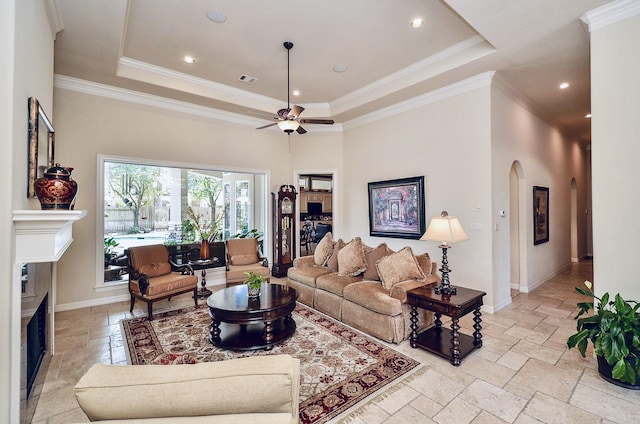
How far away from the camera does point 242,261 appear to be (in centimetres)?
548

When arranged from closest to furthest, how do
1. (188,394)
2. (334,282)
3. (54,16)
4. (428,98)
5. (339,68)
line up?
1. (188,394)
2. (54,16)
3. (334,282)
4. (339,68)
5. (428,98)

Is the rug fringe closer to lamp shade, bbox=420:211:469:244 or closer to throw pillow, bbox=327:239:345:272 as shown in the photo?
lamp shade, bbox=420:211:469:244

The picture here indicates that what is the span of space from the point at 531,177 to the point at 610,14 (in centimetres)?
304

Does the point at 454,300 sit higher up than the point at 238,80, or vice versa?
the point at 238,80

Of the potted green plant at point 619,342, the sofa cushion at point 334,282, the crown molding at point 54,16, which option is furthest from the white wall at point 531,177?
the crown molding at point 54,16

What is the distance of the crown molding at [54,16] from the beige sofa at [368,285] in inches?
163

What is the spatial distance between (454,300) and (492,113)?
291cm

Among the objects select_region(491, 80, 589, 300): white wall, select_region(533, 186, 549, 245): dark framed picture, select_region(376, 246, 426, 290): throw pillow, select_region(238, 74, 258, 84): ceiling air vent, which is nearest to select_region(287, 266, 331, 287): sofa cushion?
select_region(376, 246, 426, 290): throw pillow

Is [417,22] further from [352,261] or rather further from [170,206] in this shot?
[170,206]

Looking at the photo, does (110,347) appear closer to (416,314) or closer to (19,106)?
(19,106)

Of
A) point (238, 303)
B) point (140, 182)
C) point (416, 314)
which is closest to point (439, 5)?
point (416, 314)

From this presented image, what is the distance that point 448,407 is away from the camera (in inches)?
88.0

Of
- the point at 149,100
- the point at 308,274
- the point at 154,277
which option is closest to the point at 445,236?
the point at 308,274

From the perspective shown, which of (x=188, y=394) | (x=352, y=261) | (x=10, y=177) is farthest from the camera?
(x=352, y=261)
